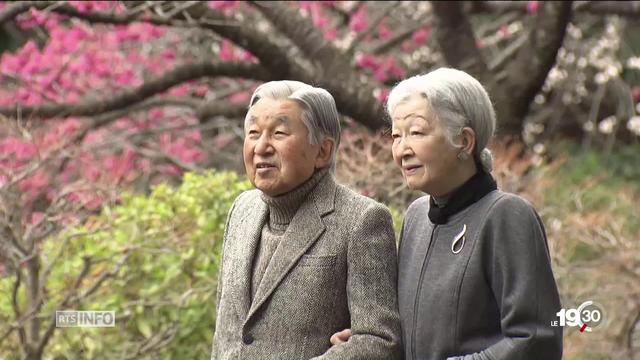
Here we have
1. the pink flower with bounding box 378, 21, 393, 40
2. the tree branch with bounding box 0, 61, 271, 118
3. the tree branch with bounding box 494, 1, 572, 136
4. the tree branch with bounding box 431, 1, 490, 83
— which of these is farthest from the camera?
the pink flower with bounding box 378, 21, 393, 40

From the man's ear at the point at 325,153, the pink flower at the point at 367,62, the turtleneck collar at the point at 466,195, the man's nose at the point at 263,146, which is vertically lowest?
the pink flower at the point at 367,62

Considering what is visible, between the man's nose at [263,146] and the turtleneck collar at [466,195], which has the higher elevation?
the man's nose at [263,146]

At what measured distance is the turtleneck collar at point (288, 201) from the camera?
304 centimetres

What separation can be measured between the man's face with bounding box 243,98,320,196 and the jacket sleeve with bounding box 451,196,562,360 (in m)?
0.52

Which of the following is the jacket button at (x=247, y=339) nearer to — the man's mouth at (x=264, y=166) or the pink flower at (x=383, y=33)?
the man's mouth at (x=264, y=166)

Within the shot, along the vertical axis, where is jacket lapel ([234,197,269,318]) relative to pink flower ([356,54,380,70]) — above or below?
above

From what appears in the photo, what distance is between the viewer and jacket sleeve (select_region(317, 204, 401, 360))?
287 centimetres

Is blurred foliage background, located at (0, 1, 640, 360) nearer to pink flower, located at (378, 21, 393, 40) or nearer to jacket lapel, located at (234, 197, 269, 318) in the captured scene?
pink flower, located at (378, 21, 393, 40)

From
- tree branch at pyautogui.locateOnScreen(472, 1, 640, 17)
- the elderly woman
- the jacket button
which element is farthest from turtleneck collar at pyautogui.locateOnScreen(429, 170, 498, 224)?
tree branch at pyautogui.locateOnScreen(472, 1, 640, 17)

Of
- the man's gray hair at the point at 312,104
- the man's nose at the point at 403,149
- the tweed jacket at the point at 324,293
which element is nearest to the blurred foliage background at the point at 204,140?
the man's gray hair at the point at 312,104

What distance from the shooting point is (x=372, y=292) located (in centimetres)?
291

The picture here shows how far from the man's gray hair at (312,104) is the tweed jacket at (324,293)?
170 mm

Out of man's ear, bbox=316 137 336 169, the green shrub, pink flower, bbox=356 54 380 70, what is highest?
man's ear, bbox=316 137 336 169

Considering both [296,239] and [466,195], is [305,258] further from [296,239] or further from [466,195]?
[466,195]
